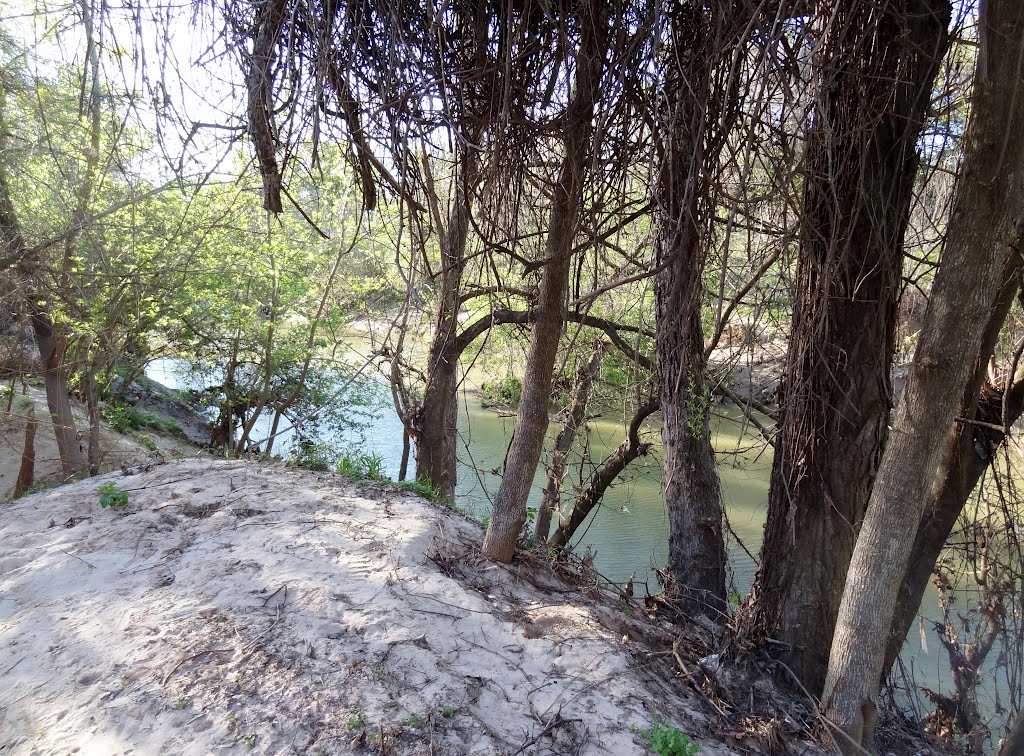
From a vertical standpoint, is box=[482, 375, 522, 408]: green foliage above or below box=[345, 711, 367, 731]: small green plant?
above

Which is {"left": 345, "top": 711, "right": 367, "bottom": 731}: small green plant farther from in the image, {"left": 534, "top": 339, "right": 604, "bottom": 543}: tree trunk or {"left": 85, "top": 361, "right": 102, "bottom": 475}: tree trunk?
{"left": 85, "top": 361, "right": 102, "bottom": 475}: tree trunk

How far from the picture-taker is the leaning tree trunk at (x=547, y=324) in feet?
9.05

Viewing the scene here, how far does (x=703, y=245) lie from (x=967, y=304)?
3.13ft

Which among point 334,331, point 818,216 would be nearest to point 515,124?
point 818,216

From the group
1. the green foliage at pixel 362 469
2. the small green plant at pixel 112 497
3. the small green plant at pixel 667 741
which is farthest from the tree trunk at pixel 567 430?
the small green plant at pixel 667 741

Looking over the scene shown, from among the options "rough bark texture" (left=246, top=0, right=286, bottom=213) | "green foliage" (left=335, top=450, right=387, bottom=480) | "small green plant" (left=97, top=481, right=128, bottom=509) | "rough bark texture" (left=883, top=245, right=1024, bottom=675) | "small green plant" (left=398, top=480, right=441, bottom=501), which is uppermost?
"rough bark texture" (left=246, top=0, right=286, bottom=213)

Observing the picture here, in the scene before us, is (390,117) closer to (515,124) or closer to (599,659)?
(515,124)

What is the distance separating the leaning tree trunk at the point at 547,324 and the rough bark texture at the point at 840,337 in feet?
3.01

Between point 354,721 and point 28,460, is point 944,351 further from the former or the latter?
point 28,460

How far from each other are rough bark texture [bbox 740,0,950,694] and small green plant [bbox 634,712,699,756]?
883 mm

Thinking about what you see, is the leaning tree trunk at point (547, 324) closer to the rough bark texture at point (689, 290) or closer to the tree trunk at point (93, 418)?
the rough bark texture at point (689, 290)

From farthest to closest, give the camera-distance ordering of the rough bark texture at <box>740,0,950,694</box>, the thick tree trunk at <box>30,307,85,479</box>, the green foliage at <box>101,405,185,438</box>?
the green foliage at <box>101,405,185,438</box>, the thick tree trunk at <box>30,307,85,479</box>, the rough bark texture at <box>740,0,950,694</box>

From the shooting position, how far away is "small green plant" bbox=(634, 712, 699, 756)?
2.47 m

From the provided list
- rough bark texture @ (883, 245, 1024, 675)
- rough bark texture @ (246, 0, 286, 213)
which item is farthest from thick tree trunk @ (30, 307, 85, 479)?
rough bark texture @ (883, 245, 1024, 675)
